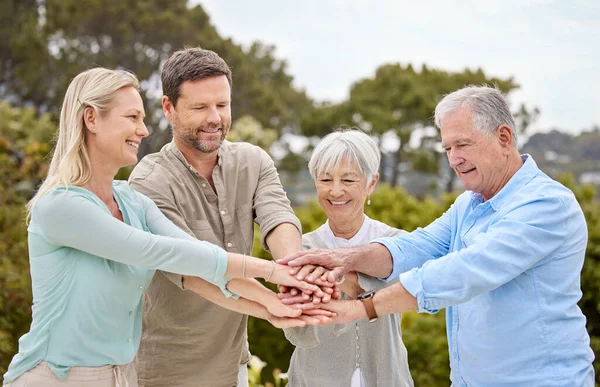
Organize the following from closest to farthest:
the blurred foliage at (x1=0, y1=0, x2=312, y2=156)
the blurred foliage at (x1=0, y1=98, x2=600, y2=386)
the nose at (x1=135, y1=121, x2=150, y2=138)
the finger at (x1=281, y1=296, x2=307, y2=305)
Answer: the nose at (x1=135, y1=121, x2=150, y2=138) → the finger at (x1=281, y1=296, x2=307, y2=305) → the blurred foliage at (x1=0, y1=98, x2=600, y2=386) → the blurred foliage at (x1=0, y1=0, x2=312, y2=156)

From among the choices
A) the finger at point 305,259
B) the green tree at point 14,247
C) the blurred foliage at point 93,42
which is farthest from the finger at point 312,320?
the blurred foliage at point 93,42

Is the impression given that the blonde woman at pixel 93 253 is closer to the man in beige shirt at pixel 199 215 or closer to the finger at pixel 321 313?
the man in beige shirt at pixel 199 215

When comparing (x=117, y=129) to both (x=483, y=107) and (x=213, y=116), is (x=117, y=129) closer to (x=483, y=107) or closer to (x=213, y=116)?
(x=213, y=116)

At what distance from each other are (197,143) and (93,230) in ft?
2.71

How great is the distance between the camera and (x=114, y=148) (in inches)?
104

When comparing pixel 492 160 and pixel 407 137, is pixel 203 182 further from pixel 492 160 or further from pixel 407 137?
pixel 407 137

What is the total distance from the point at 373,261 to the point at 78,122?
4.59ft

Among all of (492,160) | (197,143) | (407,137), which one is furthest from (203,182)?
(407,137)

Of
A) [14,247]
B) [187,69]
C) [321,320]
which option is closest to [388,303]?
[321,320]

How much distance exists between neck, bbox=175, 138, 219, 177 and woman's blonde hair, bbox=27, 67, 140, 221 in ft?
2.01

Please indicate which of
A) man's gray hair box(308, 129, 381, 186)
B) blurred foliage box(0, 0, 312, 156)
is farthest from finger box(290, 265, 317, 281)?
blurred foliage box(0, 0, 312, 156)

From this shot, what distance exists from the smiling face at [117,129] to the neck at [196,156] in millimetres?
501

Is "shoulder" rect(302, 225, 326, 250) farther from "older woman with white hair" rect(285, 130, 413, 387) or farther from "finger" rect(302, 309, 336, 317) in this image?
"finger" rect(302, 309, 336, 317)

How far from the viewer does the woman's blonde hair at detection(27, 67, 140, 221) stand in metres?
2.54
